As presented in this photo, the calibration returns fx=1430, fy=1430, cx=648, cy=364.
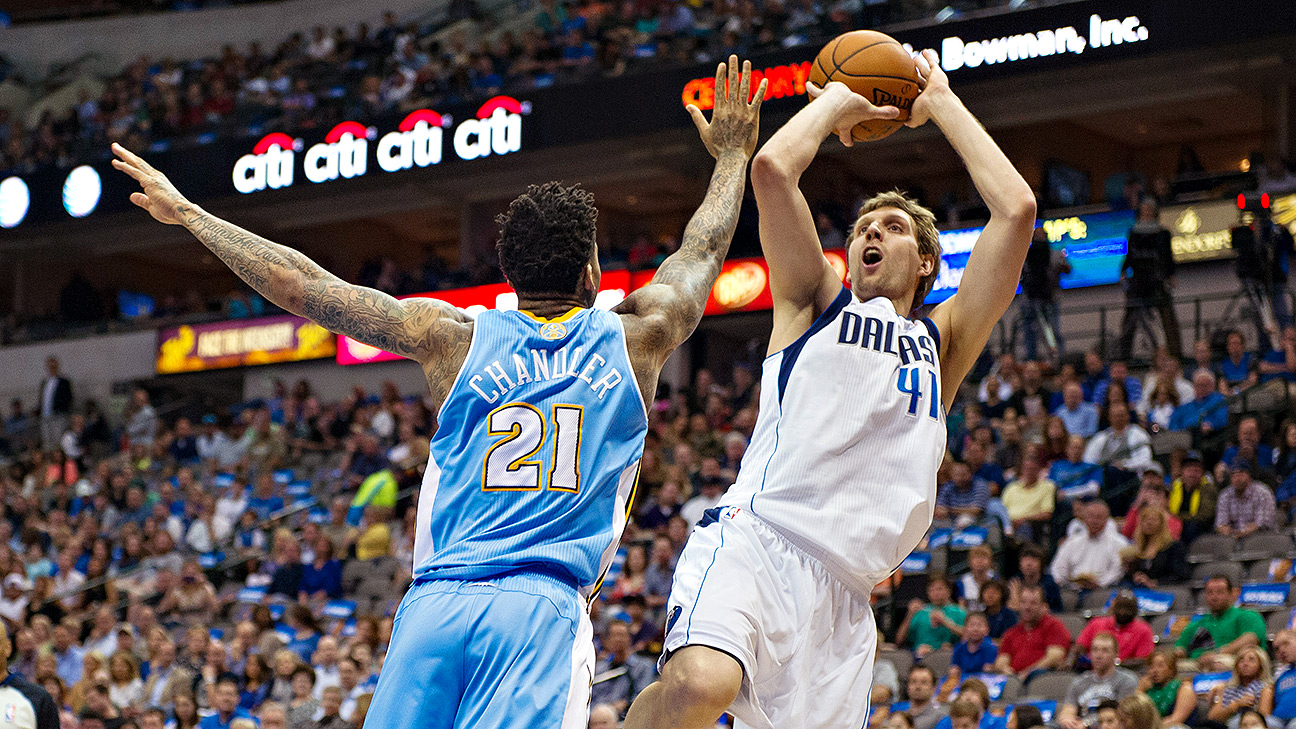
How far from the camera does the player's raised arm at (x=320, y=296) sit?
12.4 feet

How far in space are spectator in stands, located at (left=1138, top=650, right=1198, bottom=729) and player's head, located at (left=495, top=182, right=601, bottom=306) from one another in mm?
6156

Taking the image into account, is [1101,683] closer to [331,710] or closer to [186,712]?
[331,710]

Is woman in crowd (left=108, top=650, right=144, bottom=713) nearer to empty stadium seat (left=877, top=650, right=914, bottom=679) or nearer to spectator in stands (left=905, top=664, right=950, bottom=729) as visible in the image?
empty stadium seat (left=877, top=650, right=914, bottom=679)

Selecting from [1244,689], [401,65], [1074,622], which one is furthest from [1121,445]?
[401,65]

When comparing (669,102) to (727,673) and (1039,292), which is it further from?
(727,673)

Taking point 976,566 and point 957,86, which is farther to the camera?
point 957,86

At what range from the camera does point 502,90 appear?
858 inches

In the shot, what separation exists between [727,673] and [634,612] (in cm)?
778

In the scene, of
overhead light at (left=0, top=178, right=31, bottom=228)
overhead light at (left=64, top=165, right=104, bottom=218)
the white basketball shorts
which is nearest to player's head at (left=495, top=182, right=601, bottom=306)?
the white basketball shorts

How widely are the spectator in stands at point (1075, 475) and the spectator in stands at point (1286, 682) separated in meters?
3.27

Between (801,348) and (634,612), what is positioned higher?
(801,348)

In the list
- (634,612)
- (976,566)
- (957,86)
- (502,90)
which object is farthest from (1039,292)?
(502,90)

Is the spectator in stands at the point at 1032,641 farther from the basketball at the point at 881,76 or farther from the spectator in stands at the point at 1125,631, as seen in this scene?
the basketball at the point at 881,76

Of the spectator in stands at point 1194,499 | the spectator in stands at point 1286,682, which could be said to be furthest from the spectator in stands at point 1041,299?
the spectator in stands at point 1286,682
